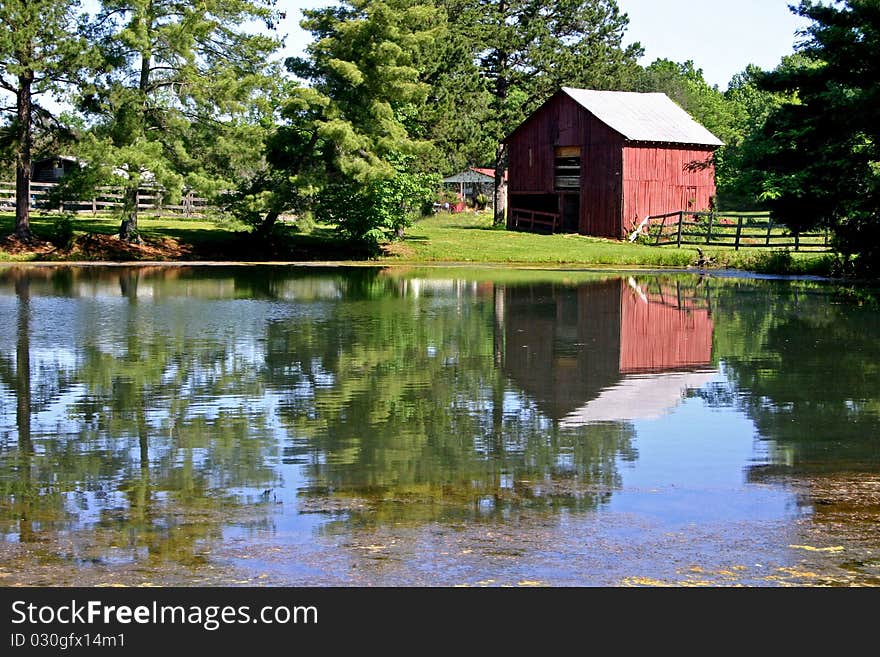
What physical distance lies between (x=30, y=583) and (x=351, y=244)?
4485 cm

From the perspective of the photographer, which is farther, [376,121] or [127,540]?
[376,121]

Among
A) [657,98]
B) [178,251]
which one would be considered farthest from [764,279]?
[657,98]

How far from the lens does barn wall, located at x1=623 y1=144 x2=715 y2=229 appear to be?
6150 centimetres

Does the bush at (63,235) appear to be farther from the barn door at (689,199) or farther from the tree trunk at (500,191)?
the barn door at (689,199)

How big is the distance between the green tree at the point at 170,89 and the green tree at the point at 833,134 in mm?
21912

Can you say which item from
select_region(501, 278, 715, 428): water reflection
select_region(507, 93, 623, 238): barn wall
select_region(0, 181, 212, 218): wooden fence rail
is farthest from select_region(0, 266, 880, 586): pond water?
select_region(507, 93, 623, 238): barn wall

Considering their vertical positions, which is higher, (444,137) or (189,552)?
(444,137)

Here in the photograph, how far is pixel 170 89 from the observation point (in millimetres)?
49312

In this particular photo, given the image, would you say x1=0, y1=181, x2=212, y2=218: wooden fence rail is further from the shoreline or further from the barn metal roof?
the barn metal roof

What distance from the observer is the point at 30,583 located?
7.84 metres

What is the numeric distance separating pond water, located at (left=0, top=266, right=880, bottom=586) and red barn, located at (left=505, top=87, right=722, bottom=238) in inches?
1400

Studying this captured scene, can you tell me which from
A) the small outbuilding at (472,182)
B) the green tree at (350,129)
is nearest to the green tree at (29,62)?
the green tree at (350,129)

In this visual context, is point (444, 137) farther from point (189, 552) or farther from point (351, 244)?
point (189, 552)

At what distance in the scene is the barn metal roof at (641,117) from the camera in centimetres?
6222
